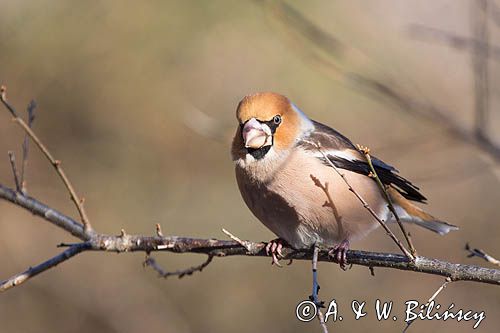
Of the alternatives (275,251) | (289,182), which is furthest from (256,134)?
(275,251)

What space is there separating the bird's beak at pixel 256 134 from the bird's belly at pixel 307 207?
0.21 m

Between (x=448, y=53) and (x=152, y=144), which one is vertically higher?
(x=448, y=53)

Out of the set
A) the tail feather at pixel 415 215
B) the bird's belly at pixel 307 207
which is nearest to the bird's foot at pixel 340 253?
the bird's belly at pixel 307 207

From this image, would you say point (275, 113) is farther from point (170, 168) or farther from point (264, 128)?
point (170, 168)

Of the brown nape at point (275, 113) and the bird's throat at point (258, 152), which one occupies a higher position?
the brown nape at point (275, 113)

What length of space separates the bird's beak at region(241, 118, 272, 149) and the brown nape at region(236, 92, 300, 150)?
4 cm

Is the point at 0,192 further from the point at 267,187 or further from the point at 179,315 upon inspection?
the point at 179,315

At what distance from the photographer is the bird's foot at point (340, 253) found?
3.68 metres

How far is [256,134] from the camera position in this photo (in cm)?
415

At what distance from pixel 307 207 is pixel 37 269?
1589mm

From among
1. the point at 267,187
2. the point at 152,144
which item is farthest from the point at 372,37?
the point at 267,187

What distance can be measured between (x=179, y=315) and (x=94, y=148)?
2328 mm

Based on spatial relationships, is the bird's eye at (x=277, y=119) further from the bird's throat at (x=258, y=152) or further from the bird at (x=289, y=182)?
the bird's throat at (x=258, y=152)

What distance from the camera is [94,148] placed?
27.7 ft
